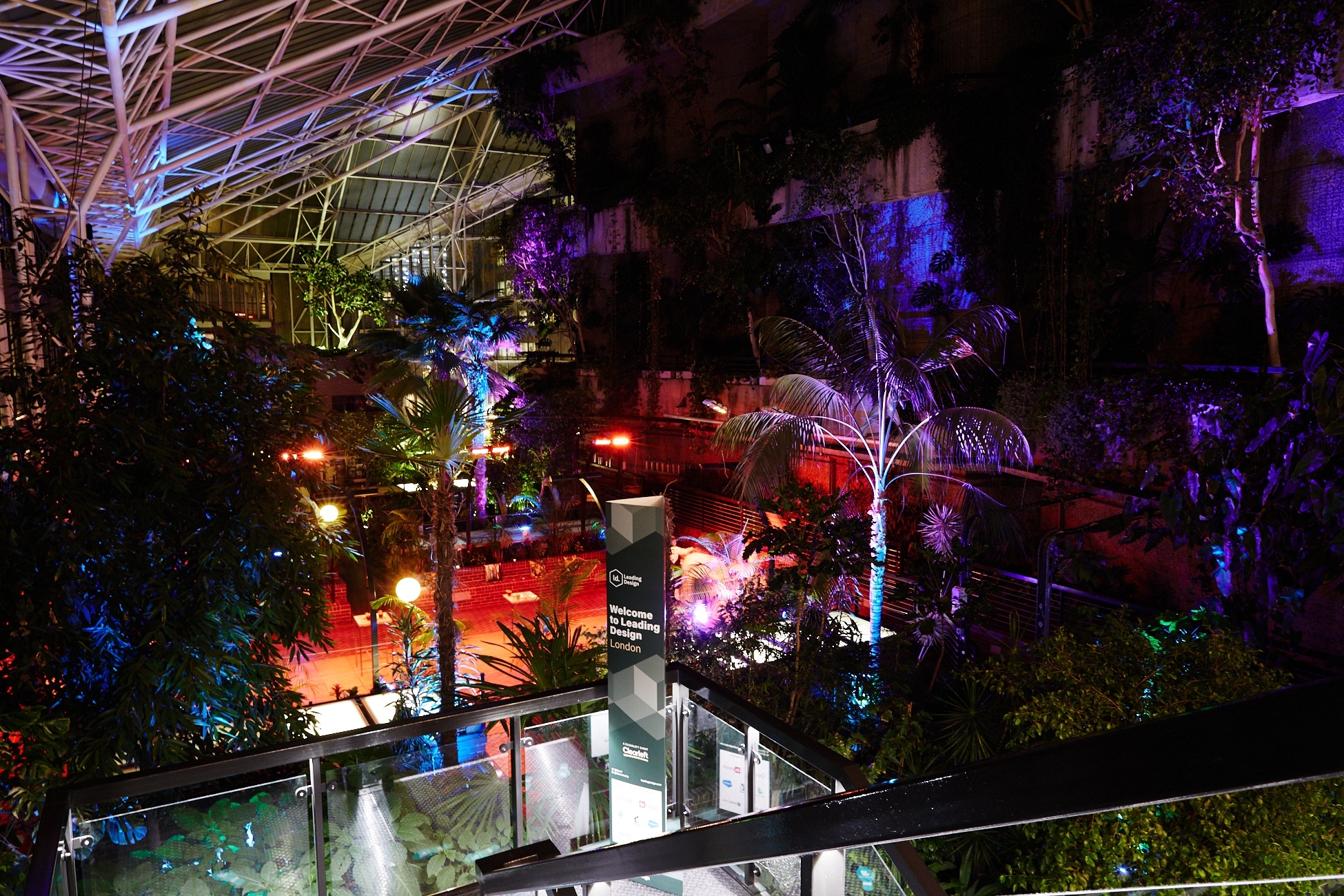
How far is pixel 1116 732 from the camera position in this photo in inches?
23.0

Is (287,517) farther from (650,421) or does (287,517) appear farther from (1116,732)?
(650,421)

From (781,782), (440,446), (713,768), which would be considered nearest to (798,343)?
(440,446)

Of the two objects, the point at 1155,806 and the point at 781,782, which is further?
the point at 1155,806

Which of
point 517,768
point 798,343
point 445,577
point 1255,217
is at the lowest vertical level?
point 517,768

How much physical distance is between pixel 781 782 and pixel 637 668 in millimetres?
846

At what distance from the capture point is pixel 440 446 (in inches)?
278

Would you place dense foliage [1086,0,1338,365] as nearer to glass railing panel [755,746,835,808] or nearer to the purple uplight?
the purple uplight

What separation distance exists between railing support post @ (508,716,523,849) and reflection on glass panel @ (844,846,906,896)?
191 cm

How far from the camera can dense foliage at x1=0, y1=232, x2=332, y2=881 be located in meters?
3.49

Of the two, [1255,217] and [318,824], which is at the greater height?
[1255,217]

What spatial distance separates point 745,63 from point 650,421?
304 inches

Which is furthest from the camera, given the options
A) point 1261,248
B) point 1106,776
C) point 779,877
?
point 1261,248

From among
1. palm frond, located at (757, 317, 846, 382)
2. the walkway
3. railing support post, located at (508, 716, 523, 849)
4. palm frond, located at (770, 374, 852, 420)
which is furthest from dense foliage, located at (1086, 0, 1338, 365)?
the walkway

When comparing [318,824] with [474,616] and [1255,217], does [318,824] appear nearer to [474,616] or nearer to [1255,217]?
A: [1255,217]
